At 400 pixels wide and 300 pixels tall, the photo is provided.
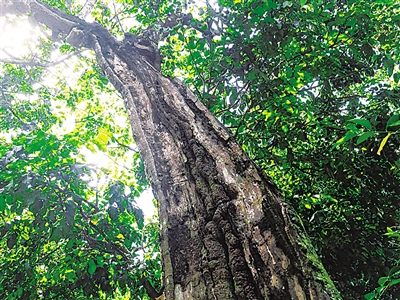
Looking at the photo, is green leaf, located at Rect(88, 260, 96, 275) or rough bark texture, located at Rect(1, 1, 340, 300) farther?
green leaf, located at Rect(88, 260, 96, 275)

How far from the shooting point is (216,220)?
3.77 ft

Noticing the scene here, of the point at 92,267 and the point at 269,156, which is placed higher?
the point at 269,156

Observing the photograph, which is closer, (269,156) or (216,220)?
(216,220)

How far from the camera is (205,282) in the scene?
0.98m

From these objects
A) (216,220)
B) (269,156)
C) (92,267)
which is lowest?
(216,220)

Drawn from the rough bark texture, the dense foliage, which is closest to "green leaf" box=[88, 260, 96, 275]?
the dense foliage

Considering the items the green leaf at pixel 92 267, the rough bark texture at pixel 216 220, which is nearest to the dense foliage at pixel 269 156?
the green leaf at pixel 92 267

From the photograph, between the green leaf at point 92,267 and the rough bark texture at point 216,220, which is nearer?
the rough bark texture at point 216,220

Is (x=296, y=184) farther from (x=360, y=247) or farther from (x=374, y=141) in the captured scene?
(x=374, y=141)

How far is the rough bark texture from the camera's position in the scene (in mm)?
943

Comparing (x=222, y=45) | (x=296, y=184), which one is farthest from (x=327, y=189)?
(x=222, y=45)

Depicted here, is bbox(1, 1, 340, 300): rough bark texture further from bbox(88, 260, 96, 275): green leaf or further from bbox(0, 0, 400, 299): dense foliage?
bbox(88, 260, 96, 275): green leaf

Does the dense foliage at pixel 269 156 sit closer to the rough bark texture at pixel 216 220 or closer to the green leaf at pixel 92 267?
the green leaf at pixel 92 267

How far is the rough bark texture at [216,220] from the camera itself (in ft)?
3.09
